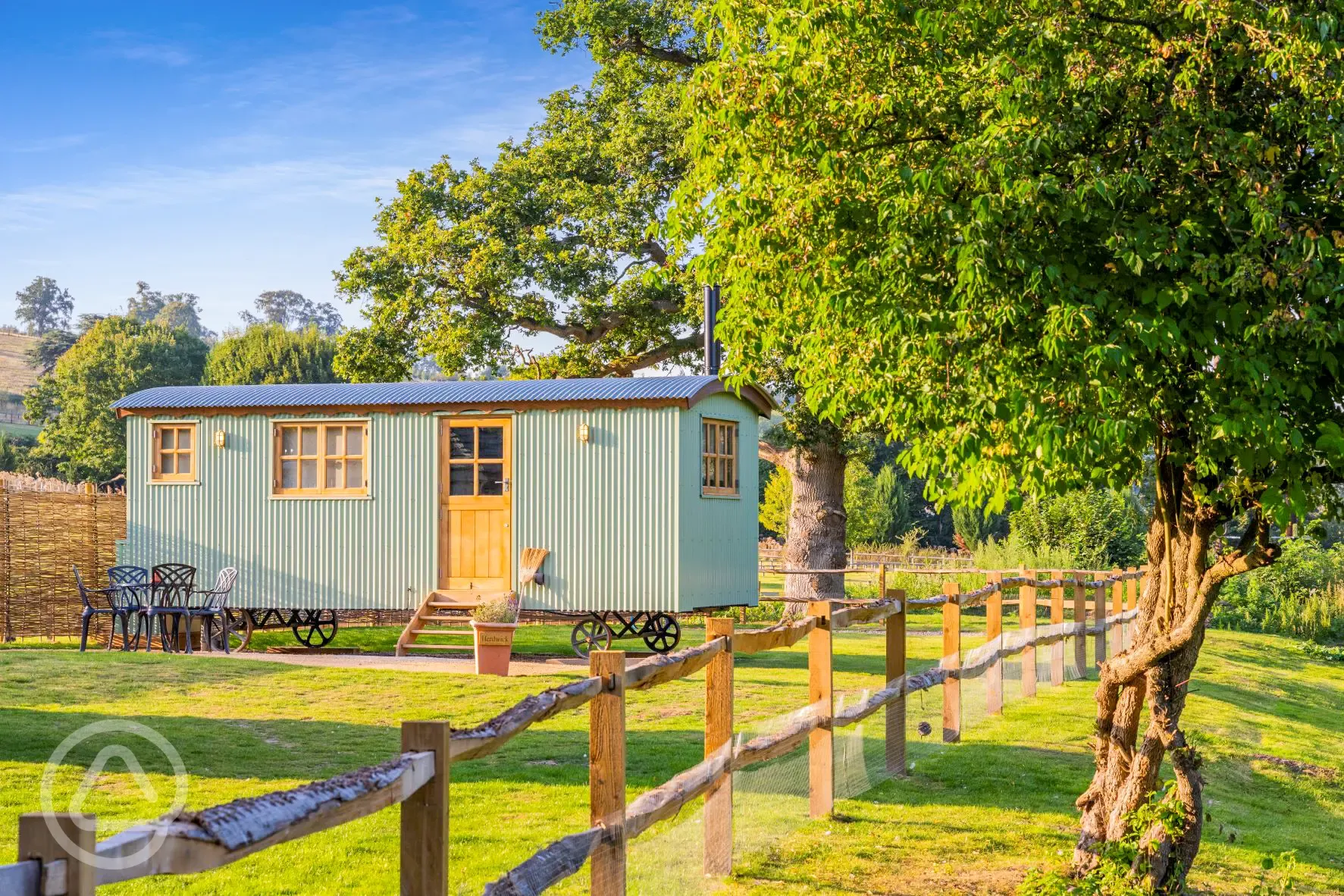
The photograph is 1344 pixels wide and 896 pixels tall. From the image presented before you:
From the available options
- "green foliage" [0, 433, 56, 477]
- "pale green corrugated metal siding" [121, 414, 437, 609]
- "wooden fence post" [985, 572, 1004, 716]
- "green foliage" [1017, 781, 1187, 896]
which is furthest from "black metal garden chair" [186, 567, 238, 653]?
"green foliage" [0, 433, 56, 477]

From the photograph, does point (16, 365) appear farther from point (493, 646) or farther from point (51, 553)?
point (493, 646)

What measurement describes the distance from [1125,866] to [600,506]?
31.6 ft

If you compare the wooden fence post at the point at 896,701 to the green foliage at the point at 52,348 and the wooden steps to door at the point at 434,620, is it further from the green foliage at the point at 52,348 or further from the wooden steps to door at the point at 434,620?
the green foliage at the point at 52,348

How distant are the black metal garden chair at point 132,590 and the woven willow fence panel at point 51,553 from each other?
1.03 m

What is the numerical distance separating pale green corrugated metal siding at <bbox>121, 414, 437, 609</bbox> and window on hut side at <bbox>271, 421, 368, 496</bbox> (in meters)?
0.12

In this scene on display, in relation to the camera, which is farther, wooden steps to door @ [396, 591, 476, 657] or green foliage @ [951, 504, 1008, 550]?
green foliage @ [951, 504, 1008, 550]

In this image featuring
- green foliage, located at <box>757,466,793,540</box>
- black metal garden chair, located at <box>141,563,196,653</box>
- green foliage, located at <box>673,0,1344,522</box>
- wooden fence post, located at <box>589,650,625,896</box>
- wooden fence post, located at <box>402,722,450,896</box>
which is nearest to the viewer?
wooden fence post, located at <box>402,722,450,896</box>

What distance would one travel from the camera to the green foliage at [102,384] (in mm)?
45906

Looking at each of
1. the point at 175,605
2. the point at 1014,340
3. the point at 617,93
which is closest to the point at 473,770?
the point at 1014,340

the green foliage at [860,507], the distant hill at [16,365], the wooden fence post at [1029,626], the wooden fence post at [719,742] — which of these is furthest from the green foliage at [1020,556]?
the distant hill at [16,365]

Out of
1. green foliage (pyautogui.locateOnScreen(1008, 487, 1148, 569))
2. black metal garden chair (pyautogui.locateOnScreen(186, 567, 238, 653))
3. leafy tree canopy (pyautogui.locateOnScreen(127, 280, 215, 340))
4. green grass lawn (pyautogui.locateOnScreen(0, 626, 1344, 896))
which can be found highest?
leafy tree canopy (pyautogui.locateOnScreen(127, 280, 215, 340))

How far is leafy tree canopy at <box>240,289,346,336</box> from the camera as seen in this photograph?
461 ft

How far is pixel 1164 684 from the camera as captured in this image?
566 cm

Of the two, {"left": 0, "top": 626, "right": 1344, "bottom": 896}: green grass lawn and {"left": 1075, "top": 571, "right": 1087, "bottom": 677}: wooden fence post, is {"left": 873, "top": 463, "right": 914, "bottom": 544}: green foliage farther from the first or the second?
{"left": 0, "top": 626, "right": 1344, "bottom": 896}: green grass lawn
